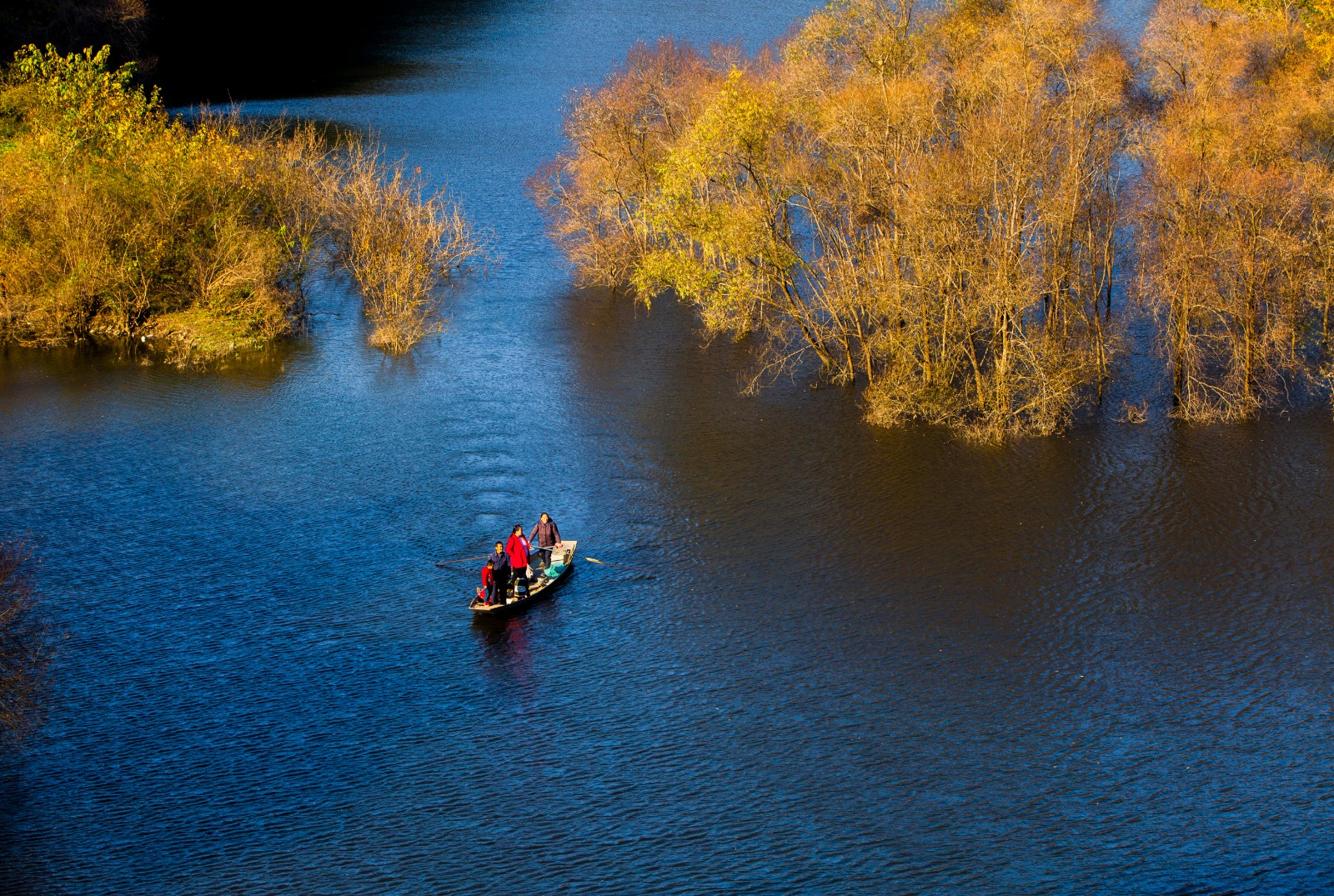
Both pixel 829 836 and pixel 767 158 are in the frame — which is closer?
pixel 829 836

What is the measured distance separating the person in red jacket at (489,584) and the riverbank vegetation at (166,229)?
20.2 meters

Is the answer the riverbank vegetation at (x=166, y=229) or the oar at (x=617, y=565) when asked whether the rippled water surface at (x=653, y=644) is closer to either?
the oar at (x=617, y=565)

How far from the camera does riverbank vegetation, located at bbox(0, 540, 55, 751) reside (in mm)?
22781

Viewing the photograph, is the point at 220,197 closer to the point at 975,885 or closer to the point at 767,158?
the point at 767,158

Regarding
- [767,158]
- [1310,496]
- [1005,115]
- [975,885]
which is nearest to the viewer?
[975,885]

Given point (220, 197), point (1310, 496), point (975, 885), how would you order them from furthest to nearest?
point (220, 197)
point (1310, 496)
point (975, 885)

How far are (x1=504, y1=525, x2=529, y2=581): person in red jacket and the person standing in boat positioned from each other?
4.09 feet

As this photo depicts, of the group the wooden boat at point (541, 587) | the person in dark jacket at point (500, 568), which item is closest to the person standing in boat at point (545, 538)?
the wooden boat at point (541, 587)

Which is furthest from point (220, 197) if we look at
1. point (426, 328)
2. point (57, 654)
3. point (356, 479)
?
point (57, 654)

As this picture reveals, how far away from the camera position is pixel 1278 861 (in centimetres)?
2220

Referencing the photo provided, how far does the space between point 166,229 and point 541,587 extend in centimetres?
2642

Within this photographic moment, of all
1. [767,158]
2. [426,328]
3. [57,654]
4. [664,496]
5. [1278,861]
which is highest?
[767,158]

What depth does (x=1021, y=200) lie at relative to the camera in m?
37.4

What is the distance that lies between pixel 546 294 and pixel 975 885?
121ft
